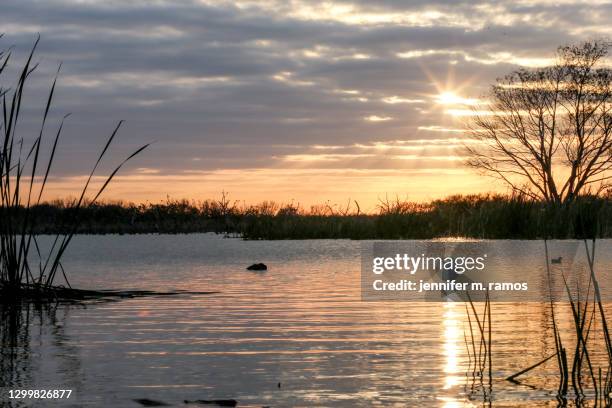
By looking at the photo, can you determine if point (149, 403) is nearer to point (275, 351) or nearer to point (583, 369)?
point (275, 351)

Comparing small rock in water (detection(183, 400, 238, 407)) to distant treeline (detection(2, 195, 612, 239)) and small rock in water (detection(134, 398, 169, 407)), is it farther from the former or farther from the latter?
distant treeline (detection(2, 195, 612, 239))

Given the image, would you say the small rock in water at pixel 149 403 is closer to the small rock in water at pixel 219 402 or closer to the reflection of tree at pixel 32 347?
the small rock in water at pixel 219 402

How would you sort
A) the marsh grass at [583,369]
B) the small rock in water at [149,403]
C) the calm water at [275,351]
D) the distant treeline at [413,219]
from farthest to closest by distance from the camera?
the distant treeline at [413,219] < the calm water at [275,351] < the marsh grass at [583,369] < the small rock in water at [149,403]

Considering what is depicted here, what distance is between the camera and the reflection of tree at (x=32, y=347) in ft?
25.0

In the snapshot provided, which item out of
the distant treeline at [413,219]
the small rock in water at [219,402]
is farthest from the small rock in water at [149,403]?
the distant treeline at [413,219]

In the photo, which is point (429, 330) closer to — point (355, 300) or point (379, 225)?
point (355, 300)

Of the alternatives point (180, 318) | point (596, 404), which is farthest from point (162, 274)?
point (596, 404)

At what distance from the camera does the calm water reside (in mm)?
7172

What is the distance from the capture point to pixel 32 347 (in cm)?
973

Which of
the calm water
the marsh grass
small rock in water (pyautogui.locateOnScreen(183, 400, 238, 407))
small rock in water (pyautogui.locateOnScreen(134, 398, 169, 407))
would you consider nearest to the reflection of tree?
the calm water

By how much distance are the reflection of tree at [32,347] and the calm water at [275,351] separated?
2 cm

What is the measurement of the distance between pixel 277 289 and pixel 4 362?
32.4ft

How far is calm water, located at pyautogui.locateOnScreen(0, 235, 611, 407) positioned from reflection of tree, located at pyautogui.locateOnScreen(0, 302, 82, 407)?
0.02 m

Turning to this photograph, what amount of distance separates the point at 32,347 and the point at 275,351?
258 centimetres
